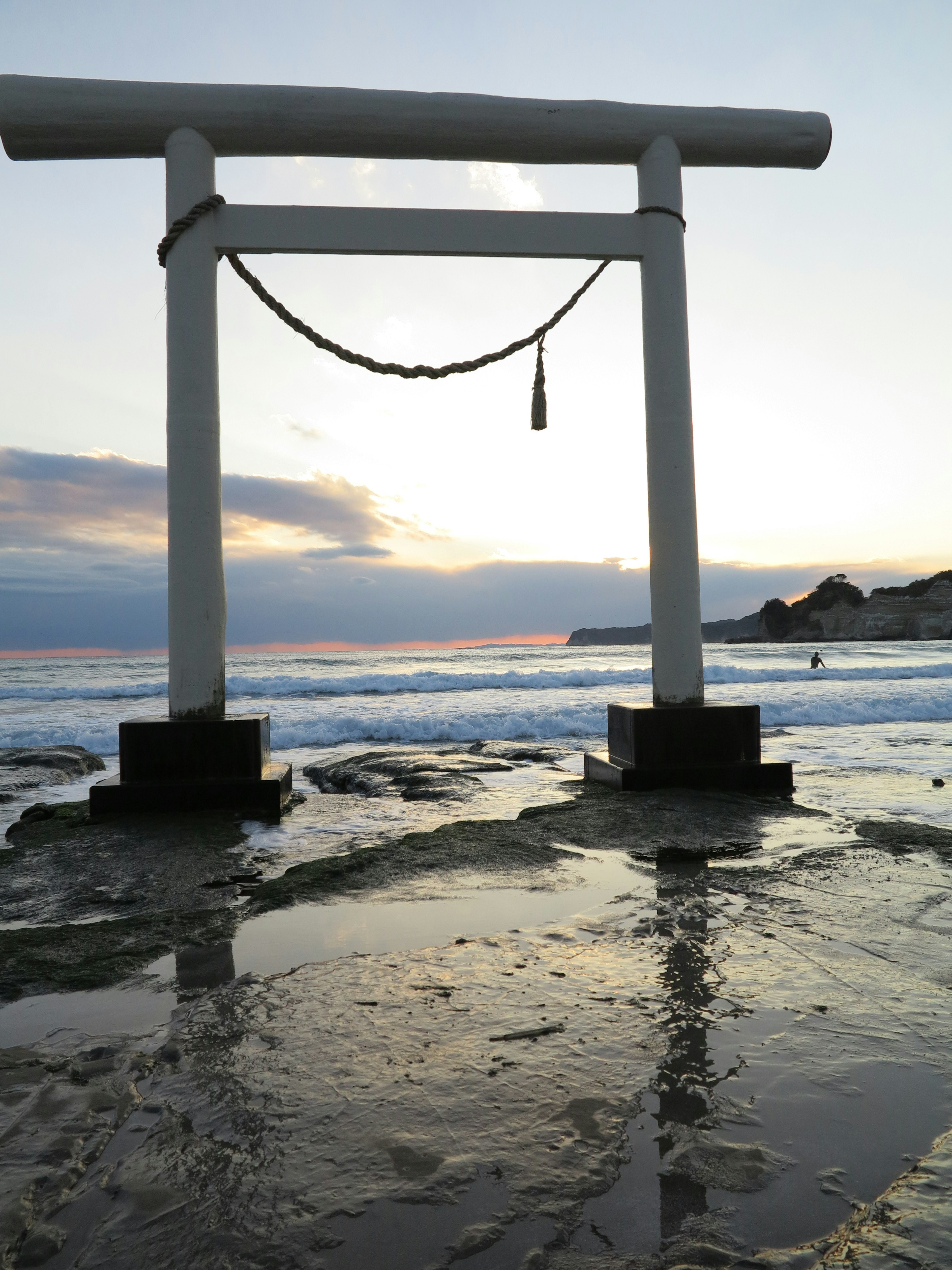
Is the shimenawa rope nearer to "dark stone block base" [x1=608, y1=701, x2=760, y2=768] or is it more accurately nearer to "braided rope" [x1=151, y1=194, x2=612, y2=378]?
"braided rope" [x1=151, y1=194, x2=612, y2=378]

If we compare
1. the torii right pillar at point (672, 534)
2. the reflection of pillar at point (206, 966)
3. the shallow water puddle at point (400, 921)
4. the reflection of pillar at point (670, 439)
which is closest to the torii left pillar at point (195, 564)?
the shallow water puddle at point (400, 921)

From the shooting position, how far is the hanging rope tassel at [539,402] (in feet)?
18.3

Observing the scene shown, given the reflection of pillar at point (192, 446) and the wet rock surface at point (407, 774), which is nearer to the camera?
the reflection of pillar at point (192, 446)

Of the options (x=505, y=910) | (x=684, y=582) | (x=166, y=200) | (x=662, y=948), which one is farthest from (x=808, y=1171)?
(x=166, y=200)

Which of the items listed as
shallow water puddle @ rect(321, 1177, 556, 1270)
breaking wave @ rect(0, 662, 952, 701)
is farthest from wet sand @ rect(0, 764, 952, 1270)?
breaking wave @ rect(0, 662, 952, 701)

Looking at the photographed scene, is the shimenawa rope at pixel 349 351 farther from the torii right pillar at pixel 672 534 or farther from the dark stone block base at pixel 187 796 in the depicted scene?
the dark stone block base at pixel 187 796

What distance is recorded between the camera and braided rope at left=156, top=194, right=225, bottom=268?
184 inches

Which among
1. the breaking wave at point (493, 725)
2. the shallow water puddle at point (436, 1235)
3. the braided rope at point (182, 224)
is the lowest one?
the breaking wave at point (493, 725)

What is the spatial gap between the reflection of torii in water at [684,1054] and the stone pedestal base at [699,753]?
2082 millimetres

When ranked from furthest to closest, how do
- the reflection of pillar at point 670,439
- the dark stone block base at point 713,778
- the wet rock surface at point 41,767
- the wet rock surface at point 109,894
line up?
the wet rock surface at point 41,767 < the reflection of pillar at point 670,439 < the dark stone block base at point 713,778 < the wet rock surface at point 109,894

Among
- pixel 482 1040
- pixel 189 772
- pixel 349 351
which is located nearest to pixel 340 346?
pixel 349 351

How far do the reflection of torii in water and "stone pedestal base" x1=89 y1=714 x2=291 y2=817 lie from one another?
269 cm

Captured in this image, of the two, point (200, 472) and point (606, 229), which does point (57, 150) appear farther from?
point (606, 229)

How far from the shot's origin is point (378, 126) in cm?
484
